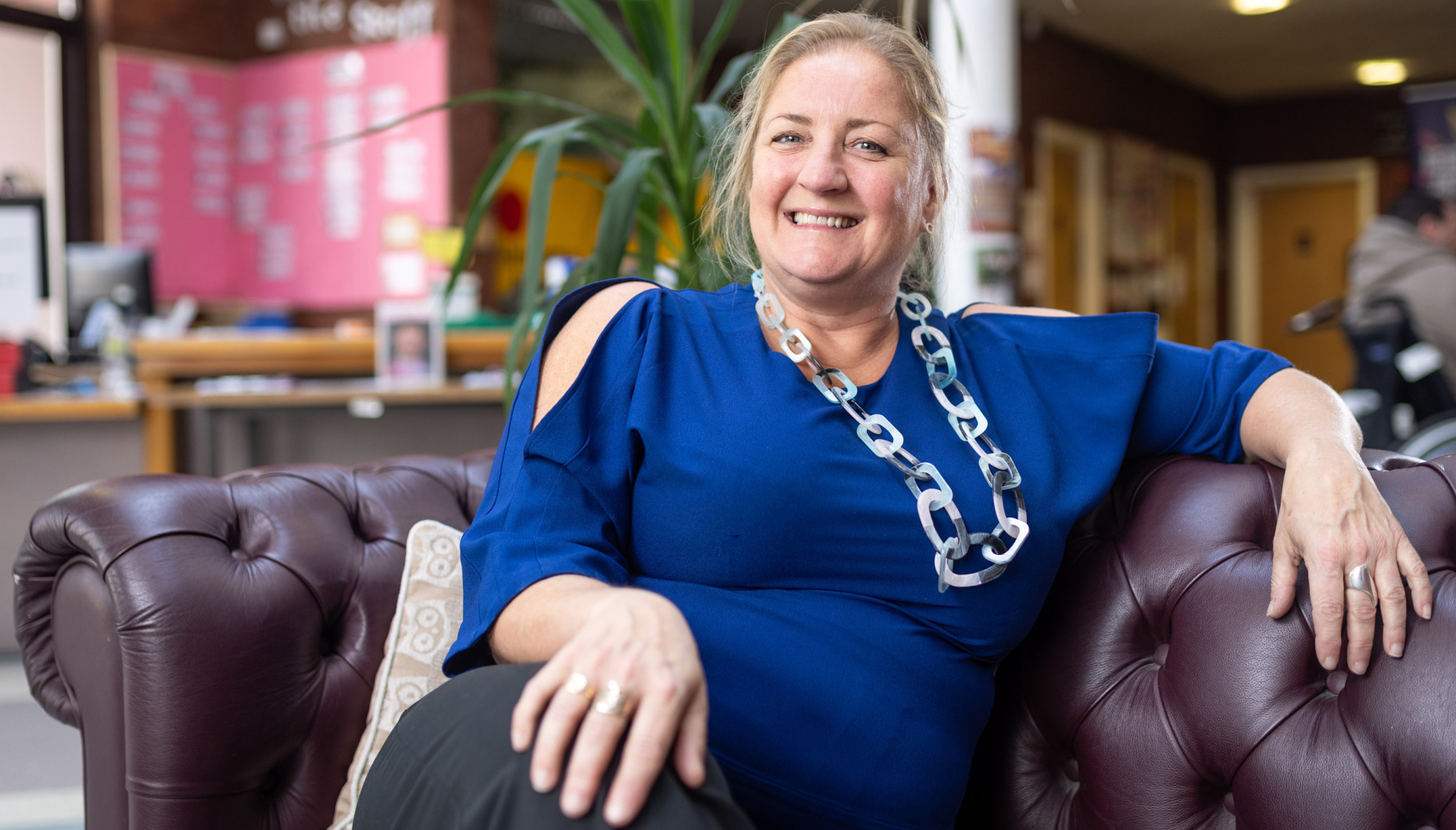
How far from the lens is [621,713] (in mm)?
807

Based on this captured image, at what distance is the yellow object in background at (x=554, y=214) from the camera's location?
7.26m

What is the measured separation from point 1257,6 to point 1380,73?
2.81 meters

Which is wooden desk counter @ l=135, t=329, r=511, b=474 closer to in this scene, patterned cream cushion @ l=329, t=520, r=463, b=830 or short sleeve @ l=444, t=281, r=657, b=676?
patterned cream cushion @ l=329, t=520, r=463, b=830

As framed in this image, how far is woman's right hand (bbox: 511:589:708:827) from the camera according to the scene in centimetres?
79

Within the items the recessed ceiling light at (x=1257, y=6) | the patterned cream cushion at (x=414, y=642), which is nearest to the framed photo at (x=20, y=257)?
the patterned cream cushion at (x=414, y=642)

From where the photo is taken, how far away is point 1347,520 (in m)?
1.07

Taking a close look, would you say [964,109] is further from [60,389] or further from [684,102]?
[60,389]

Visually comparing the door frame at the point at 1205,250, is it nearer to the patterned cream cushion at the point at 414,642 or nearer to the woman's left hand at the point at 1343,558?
the woman's left hand at the point at 1343,558

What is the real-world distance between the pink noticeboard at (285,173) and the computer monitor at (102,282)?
1.29 meters

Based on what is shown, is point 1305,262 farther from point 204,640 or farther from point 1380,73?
point 204,640

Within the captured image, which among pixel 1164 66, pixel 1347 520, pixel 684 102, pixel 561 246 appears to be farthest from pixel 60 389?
pixel 1164 66

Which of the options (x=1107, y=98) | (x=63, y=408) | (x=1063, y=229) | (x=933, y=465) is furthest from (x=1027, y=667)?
(x=1107, y=98)

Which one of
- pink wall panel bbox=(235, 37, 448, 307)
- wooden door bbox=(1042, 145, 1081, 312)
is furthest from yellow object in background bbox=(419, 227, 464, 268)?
wooden door bbox=(1042, 145, 1081, 312)

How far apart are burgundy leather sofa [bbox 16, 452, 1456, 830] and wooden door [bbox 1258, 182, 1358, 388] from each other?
9647 mm
